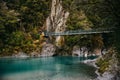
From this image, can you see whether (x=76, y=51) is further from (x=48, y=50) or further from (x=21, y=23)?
(x=21, y=23)

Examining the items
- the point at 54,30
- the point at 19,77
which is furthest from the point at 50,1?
the point at 19,77

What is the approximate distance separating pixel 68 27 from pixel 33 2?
29.4ft

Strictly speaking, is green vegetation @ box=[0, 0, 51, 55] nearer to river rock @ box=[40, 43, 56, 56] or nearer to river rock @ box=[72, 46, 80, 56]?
river rock @ box=[40, 43, 56, 56]

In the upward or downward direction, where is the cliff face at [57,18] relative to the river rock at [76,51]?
upward

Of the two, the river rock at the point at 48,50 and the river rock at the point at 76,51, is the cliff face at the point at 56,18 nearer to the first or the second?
the river rock at the point at 48,50

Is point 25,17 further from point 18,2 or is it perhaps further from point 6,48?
point 6,48

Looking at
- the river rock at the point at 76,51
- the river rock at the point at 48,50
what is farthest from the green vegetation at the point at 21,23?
the river rock at the point at 76,51

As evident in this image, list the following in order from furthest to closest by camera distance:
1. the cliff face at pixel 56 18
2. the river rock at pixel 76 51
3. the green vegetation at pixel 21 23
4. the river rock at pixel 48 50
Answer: the cliff face at pixel 56 18
the river rock at pixel 76 51
the river rock at pixel 48 50
the green vegetation at pixel 21 23

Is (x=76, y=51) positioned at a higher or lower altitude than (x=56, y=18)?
lower

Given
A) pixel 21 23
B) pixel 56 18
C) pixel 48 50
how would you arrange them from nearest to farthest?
1. pixel 48 50
2. pixel 21 23
3. pixel 56 18

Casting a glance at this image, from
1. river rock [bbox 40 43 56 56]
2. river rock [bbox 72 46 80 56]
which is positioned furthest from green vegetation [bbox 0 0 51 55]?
river rock [bbox 72 46 80 56]

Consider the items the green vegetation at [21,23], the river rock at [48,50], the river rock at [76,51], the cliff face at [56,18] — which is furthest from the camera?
the cliff face at [56,18]

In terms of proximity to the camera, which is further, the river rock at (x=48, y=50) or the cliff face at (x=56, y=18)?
the cliff face at (x=56, y=18)

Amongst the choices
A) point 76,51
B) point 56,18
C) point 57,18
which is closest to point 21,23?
point 56,18
